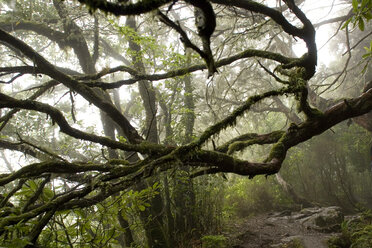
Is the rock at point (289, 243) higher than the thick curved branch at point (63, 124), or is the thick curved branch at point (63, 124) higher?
the thick curved branch at point (63, 124)

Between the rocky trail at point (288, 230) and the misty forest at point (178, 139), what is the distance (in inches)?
2.0

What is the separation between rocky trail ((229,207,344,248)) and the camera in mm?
6070

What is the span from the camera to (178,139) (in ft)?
22.6

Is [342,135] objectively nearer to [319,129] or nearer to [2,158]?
[319,129]

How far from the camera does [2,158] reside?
2123 centimetres

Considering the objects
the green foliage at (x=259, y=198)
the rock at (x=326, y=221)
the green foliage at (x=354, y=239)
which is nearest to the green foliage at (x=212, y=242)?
the green foliage at (x=354, y=239)

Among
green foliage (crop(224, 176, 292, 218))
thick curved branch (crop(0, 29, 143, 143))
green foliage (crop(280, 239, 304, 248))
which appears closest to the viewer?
thick curved branch (crop(0, 29, 143, 143))

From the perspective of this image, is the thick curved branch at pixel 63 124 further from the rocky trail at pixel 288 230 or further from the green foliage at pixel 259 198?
the green foliage at pixel 259 198

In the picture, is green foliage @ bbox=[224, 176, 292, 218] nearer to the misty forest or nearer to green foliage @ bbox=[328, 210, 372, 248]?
the misty forest

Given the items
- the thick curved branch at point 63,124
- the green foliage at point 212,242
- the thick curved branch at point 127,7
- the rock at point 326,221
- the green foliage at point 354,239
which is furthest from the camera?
the rock at point 326,221

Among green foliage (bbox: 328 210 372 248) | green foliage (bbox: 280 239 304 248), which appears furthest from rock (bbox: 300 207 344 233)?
green foliage (bbox: 280 239 304 248)

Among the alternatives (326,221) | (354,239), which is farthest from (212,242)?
(326,221)

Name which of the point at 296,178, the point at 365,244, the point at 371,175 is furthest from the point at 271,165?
the point at 371,175

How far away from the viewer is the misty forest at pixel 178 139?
2301 millimetres
